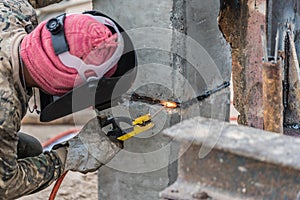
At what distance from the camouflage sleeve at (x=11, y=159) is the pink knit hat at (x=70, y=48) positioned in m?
0.12

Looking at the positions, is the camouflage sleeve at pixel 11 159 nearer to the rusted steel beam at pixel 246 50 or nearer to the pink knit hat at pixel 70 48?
the pink knit hat at pixel 70 48

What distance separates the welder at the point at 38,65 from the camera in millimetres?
2314

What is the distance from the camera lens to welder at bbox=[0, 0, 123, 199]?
91.1 inches

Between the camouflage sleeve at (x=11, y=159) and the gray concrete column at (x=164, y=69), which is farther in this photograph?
the gray concrete column at (x=164, y=69)

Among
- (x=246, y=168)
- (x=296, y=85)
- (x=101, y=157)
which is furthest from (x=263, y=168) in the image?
(x=101, y=157)

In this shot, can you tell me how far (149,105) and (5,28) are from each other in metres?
0.87

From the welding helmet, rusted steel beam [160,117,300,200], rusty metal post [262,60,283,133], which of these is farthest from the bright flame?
rusted steel beam [160,117,300,200]

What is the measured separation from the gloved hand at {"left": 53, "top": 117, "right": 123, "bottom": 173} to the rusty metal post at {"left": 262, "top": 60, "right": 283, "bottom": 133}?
2.96 feet

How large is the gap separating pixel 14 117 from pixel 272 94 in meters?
1.09

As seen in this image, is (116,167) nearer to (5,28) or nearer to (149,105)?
(149,105)

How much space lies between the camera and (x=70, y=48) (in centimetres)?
231

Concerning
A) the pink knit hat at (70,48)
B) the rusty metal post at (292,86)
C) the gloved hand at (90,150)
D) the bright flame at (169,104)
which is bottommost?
the gloved hand at (90,150)

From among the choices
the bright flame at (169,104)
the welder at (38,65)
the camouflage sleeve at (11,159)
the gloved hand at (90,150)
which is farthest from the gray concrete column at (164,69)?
the camouflage sleeve at (11,159)

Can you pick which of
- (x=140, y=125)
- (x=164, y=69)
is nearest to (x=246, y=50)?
(x=164, y=69)
